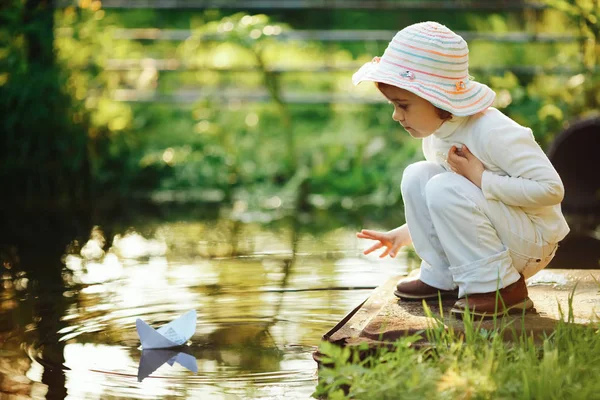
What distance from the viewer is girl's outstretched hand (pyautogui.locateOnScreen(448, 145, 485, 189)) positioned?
2.92 m

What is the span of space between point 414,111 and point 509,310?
2.11ft

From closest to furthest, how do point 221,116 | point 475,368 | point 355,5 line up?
point 475,368 → point 221,116 → point 355,5

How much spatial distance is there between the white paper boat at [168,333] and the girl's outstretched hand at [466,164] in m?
1.00

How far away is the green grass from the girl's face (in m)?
0.61

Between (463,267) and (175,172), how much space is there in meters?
4.50

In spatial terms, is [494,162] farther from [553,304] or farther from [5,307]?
[5,307]

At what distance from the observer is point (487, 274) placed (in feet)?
9.51

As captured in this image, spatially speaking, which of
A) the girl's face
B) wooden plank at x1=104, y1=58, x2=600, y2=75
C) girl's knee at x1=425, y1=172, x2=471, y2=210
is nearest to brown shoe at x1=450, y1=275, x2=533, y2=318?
girl's knee at x1=425, y1=172, x2=471, y2=210

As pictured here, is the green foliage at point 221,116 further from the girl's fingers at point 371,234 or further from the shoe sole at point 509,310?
the shoe sole at point 509,310

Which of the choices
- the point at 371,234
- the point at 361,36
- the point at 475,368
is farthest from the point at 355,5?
the point at 475,368

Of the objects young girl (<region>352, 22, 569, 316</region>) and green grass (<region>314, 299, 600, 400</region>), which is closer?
green grass (<region>314, 299, 600, 400</region>)

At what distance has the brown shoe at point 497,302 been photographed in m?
2.88

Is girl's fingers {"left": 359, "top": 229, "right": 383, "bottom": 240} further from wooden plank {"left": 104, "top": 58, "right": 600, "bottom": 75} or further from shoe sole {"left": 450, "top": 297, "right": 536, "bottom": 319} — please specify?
wooden plank {"left": 104, "top": 58, "right": 600, "bottom": 75}

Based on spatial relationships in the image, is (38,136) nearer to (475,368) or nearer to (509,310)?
(509,310)
